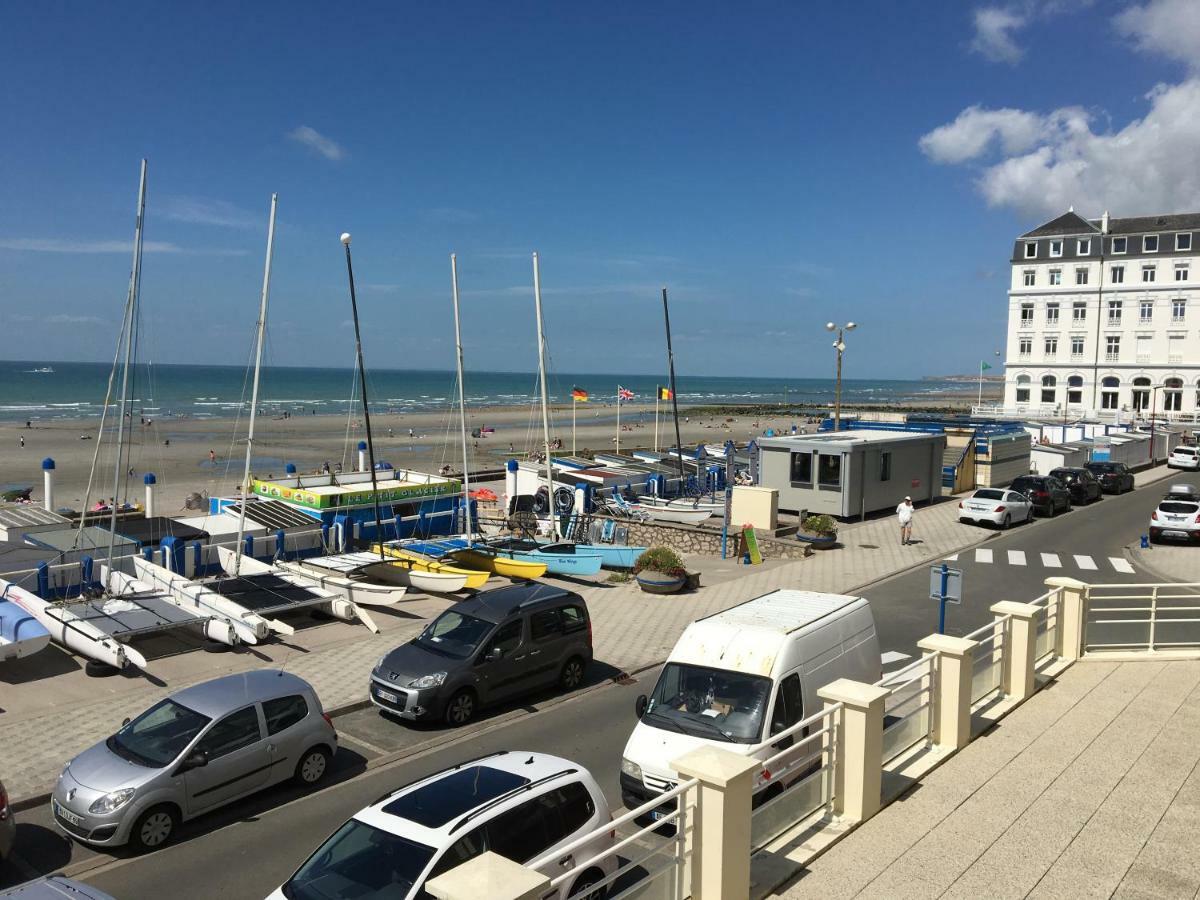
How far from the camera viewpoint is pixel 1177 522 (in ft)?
91.8

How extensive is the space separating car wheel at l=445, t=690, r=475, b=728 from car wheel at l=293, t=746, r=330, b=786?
7.12 feet

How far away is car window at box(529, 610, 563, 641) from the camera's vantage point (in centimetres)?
1391

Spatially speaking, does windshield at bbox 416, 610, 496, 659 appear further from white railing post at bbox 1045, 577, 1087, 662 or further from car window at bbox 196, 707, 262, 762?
white railing post at bbox 1045, 577, 1087, 662

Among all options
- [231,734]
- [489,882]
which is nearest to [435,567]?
[231,734]

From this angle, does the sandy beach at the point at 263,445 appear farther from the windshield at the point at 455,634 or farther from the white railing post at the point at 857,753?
the white railing post at the point at 857,753

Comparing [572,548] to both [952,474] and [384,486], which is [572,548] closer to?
[384,486]

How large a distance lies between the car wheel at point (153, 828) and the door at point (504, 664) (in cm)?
465

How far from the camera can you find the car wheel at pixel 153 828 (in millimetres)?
9039

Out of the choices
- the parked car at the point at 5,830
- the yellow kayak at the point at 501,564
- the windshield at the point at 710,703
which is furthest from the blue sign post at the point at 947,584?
the parked car at the point at 5,830

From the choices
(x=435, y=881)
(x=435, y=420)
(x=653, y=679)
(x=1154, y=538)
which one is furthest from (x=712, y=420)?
(x=435, y=881)

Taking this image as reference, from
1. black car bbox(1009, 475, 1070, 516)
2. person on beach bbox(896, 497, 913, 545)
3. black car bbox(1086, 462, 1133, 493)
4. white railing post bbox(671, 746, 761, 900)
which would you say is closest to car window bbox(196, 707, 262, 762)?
white railing post bbox(671, 746, 761, 900)

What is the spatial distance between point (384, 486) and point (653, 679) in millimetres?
15736

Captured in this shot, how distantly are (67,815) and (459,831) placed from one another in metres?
5.33

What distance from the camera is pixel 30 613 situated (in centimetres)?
1595
